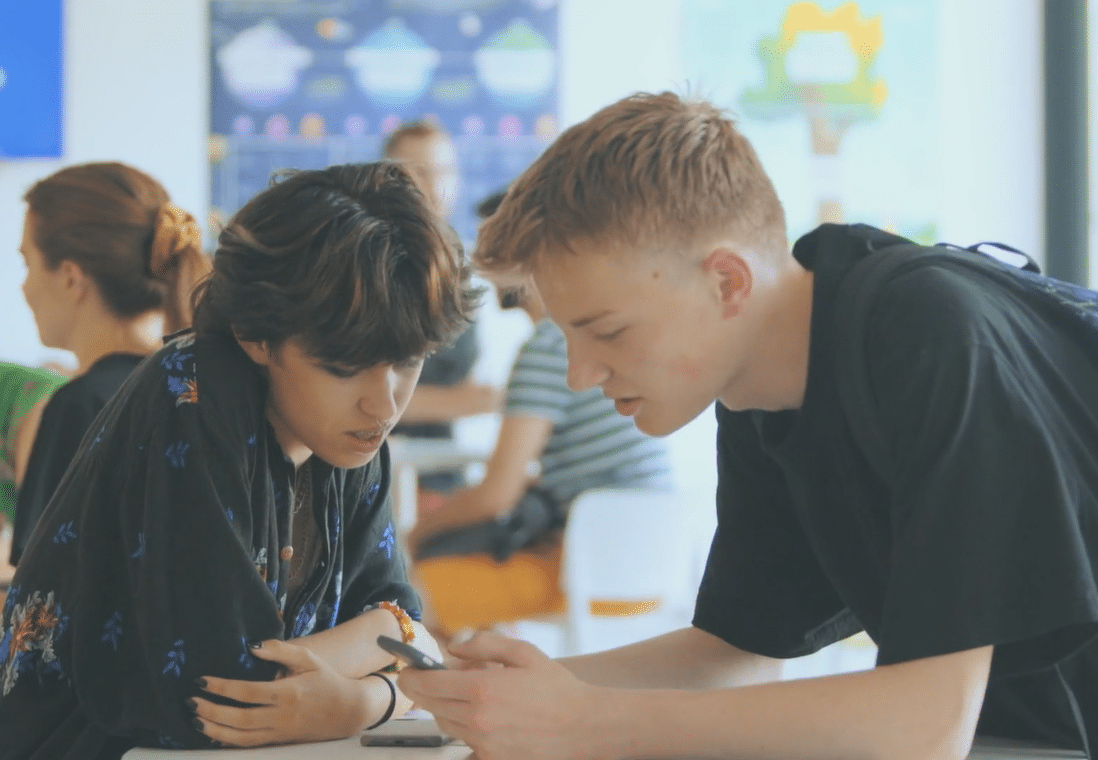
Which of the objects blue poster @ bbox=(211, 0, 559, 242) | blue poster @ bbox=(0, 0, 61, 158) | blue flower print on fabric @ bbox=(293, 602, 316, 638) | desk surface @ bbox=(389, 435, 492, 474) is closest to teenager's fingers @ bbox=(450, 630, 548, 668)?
blue flower print on fabric @ bbox=(293, 602, 316, 638)

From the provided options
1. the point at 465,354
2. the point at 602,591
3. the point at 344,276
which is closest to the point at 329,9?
the point at 465,354

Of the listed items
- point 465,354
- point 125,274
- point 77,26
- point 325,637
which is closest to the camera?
point 325,637

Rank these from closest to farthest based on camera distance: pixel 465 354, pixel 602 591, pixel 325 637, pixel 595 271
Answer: pixel 595 271 → pixel 325 637 → pixel 602 591 → pixel 465 354

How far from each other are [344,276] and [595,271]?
302mm

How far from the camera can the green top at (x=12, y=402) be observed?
2.26 meters

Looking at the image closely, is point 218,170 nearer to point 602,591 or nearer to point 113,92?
point 113,92

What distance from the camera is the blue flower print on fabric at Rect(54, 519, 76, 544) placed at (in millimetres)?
1186

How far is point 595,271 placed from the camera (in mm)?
1084

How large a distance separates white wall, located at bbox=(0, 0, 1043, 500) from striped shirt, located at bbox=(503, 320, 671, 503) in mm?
1966

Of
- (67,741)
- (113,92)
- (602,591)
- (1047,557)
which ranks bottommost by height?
(602,591)

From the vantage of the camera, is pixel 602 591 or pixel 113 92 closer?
pixel 602 591

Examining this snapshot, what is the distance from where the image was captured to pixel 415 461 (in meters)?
3.55

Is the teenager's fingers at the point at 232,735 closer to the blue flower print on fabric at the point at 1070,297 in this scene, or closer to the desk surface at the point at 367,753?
the desk surface at the point at 367,753

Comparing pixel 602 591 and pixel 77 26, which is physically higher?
pixel 77 26
